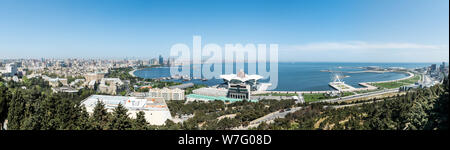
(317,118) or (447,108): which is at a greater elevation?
(447,108)

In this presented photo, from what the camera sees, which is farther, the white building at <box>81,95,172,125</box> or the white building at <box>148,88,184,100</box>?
the white building at <box>148,88,184,100</box>

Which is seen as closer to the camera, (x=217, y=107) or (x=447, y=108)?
(x=447, y=108)

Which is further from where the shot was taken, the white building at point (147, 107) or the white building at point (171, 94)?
the white building at point (171, 94)

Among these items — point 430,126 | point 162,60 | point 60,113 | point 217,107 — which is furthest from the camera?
point 162,60

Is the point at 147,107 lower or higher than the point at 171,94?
higher

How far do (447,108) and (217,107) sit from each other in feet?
24.6

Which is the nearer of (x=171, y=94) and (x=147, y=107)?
(x=147, y=107)
